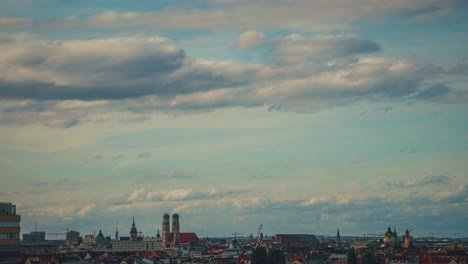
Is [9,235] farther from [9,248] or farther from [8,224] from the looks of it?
[9,248]

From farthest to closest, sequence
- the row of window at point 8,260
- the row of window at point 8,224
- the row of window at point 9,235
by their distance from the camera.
Result: the row of window at point 9,235
the row of window at point 8,260
the row of window at point 8,224

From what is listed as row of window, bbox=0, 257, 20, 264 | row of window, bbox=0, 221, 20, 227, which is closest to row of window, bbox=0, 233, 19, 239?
row of window, bbox=0, 221, 20, 227

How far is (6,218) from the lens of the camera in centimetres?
15538

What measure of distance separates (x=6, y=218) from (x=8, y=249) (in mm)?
5682

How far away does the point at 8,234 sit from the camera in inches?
6196

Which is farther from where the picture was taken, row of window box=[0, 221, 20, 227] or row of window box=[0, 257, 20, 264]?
row of window box=[0, 257, 20, 264]

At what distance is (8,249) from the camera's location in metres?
158

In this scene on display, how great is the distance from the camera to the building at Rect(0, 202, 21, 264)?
155m

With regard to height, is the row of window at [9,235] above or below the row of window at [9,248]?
above

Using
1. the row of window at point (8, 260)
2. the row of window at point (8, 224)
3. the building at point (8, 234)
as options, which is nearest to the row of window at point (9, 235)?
the building at point (8, 234)

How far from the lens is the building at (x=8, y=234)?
15538cm

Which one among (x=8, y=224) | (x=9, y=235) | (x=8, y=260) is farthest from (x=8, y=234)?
(x=8, y=260)

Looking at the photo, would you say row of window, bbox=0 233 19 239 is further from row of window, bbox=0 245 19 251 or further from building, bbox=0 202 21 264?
row of window, bbox=0 245 19 251

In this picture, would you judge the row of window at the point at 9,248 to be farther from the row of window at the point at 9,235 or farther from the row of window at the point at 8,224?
the row of window at the point at 8,224
